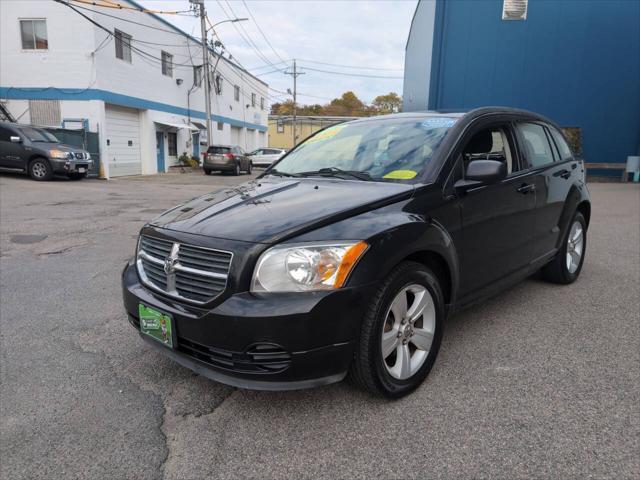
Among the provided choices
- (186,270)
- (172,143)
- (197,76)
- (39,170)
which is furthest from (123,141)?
(186,270)

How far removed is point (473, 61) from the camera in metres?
18.3

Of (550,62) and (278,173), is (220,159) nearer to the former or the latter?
(550,62)

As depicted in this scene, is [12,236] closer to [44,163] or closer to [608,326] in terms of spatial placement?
[608,326]

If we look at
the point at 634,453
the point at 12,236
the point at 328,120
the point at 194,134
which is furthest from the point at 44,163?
the point at 328,120

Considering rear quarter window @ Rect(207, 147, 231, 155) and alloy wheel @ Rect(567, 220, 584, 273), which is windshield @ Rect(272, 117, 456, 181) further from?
rear quarter window @ Rect(207, 147, 231, 155)

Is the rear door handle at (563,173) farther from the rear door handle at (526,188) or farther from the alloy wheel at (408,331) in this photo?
the alloy wheel at (408,331)

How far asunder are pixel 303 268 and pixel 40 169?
51.4 ft

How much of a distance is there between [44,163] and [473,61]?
16.1 metres

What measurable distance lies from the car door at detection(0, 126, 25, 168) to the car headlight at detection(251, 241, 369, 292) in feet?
51.5

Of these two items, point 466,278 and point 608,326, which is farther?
point 608,326

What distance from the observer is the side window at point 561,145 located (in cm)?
443

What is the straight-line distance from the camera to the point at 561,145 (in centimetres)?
452

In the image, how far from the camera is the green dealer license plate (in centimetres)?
235

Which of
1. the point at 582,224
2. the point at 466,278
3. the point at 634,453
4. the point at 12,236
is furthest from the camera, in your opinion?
the point at 12,236
